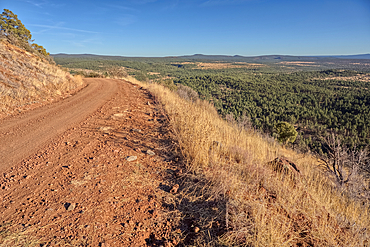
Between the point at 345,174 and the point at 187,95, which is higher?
the point at 187,95

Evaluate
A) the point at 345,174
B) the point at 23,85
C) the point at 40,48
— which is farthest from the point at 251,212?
the point at 40,48

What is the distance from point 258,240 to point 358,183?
175 inches

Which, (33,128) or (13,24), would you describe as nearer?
(33,128)

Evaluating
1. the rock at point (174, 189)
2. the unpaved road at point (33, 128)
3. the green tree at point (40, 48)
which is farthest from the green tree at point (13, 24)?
the rock at point (174, 189)

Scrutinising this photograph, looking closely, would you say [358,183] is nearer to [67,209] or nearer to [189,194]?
[189,194]

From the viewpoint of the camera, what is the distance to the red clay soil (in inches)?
73.5

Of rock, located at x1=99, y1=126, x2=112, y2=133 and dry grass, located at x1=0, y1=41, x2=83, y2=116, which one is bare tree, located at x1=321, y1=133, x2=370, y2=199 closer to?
rock, located at x1=99, y1=126, x2=112, y2=133

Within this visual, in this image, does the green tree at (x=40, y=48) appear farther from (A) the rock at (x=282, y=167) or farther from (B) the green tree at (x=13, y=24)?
(A) the rock at (x=282, y=167)

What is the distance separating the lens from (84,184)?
2576 mm

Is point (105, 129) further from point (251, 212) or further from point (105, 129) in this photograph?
point (251, 212)

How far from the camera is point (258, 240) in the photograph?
168cm

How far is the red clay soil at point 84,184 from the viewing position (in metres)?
1.87

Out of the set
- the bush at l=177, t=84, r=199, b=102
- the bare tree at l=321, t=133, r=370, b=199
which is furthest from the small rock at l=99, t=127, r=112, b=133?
the bare tree at l=321, t=133, r=370, b=199

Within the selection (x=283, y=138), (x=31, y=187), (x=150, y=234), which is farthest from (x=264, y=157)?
(x=283, y=138)
